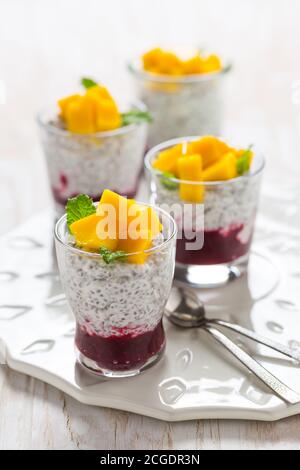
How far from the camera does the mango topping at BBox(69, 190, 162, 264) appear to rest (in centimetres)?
157

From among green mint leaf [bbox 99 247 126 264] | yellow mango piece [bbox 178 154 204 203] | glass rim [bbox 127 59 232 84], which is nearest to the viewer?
green mint leaf [bbox 99 247 126 264]

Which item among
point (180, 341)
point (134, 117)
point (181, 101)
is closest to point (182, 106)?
point (181, 101)

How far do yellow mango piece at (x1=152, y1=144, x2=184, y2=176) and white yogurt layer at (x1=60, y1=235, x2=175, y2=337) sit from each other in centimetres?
40

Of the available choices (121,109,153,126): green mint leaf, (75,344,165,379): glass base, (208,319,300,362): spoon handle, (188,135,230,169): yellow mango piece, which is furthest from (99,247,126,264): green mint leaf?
(121,109,153,126): green mint leaf

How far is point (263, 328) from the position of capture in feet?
6.11

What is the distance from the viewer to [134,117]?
2363mm

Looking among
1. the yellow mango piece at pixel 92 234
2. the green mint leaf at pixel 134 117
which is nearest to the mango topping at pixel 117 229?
the yellow mango piece at pixel 92 234

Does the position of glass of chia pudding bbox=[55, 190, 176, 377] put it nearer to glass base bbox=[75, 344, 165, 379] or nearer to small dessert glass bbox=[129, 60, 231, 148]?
glass base bbox=[75, 344, 165, 379]

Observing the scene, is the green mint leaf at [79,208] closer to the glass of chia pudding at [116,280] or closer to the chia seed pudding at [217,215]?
the glass of chia pudding at [116,280]

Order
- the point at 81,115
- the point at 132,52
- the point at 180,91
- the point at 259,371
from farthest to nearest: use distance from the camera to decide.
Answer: the point at 132,52 → the point at 180,91 → the point at 81,115 → the point at 259,371

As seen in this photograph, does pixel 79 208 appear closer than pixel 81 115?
Yes

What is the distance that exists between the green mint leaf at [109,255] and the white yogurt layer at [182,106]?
1.21 metres

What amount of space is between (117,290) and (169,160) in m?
0.54

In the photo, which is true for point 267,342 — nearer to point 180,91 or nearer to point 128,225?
point 128,225
